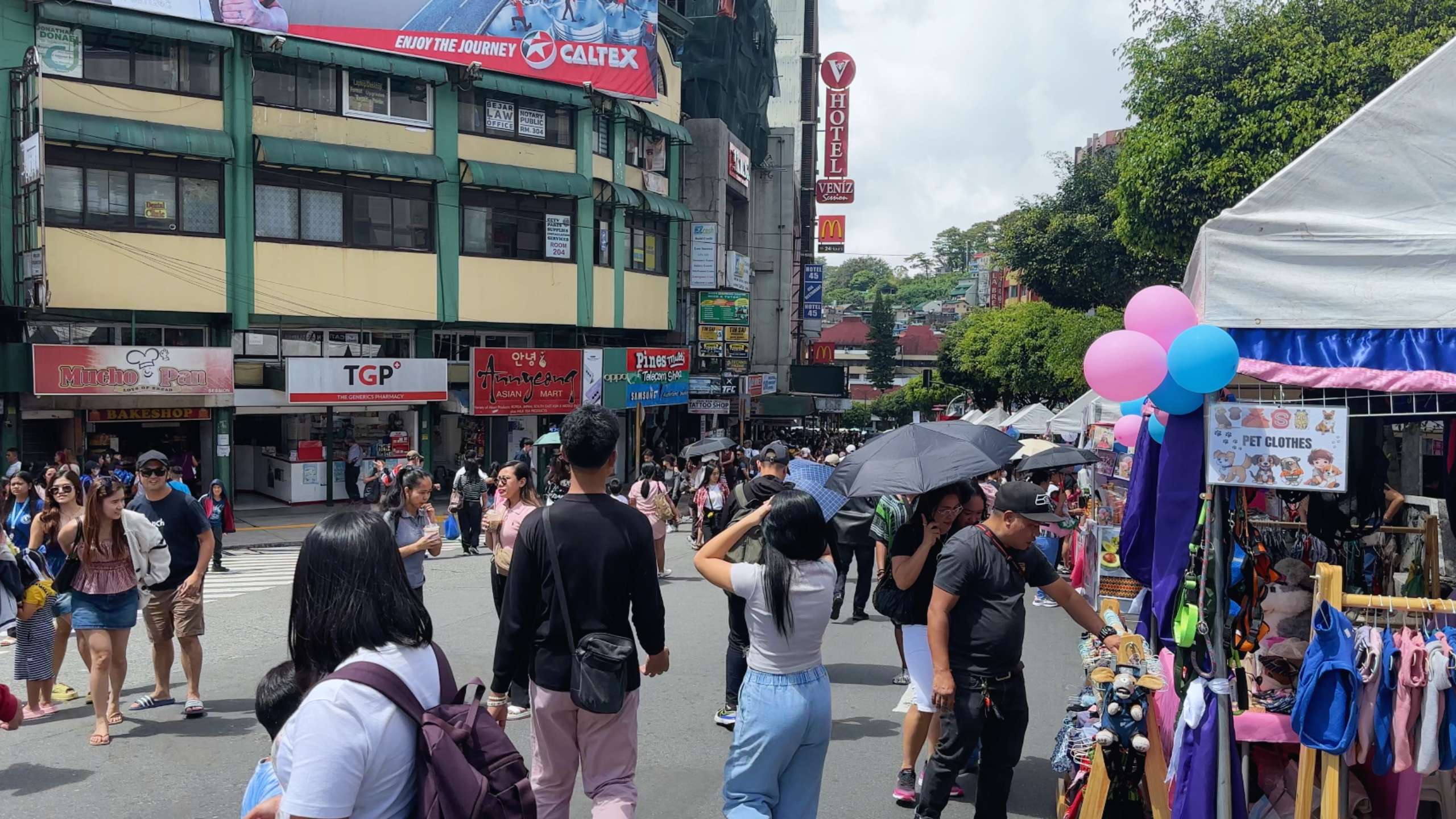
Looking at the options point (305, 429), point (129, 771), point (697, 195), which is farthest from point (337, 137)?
point (129, 771)

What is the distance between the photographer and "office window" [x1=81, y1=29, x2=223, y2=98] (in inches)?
835

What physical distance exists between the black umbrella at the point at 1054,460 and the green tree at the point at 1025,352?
1756 centimetres

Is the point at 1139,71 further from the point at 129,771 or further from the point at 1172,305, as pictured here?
the point at 129,771

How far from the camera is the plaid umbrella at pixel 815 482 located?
6.28 metres

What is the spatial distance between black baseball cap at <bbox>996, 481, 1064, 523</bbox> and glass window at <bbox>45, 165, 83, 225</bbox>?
21.2 meters

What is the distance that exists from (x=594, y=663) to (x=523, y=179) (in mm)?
24712

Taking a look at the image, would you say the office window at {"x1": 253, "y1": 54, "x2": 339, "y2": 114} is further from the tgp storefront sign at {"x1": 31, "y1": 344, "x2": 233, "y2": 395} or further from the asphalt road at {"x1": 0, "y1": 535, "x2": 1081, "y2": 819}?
the asphalt road at {"x1": 0, "y1": 535, "x2": 1081, "y2": 819}

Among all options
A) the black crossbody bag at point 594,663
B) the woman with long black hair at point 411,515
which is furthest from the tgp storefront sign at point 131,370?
the black crossbody bag at point 594,663

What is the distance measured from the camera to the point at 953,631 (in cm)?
513

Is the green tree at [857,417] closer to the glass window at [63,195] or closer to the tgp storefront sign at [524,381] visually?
the tgp storefront sign at [524,381]

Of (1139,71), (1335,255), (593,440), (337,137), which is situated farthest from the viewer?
(337,137)

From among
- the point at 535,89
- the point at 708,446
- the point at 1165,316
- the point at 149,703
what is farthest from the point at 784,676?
the point at 535,89

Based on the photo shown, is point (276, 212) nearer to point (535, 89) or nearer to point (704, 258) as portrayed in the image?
point (535, 89)

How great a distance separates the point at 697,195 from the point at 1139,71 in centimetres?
1894
